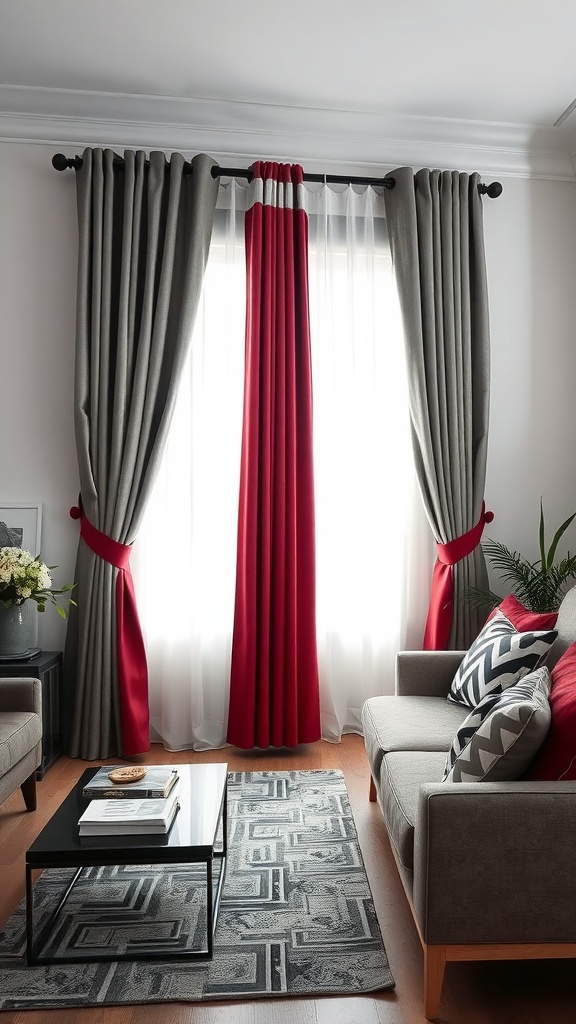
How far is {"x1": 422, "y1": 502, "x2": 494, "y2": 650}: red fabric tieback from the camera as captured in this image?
146 inches

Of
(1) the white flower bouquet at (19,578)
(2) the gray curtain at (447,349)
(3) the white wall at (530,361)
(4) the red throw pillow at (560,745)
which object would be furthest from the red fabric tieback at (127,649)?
(4) the red throw pillow at (560,745)

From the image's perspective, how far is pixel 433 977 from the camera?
5.55 ft

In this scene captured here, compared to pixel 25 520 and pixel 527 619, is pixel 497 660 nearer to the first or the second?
pixel 527 619

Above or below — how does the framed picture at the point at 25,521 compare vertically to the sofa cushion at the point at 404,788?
above

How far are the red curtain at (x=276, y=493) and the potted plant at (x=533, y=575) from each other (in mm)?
898

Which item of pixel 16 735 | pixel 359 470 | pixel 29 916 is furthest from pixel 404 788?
pixel 359 470

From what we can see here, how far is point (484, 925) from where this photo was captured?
1651mm

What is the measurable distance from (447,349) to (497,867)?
2677mm

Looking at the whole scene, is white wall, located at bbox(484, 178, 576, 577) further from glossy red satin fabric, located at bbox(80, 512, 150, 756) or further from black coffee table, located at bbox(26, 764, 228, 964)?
black coffee table, located at bbox(26, 764, 228, 964)

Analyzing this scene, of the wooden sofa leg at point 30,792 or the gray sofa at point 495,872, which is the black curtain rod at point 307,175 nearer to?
the wooden sofa leg at point 30,792

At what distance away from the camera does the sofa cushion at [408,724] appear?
245 centimetres

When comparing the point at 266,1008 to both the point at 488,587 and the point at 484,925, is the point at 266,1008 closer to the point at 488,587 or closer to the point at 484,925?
the point at 484,925

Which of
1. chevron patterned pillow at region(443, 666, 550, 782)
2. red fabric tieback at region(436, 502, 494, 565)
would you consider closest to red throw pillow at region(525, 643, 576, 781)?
chevron patterned pillow at region(443, 666, 550, 782)

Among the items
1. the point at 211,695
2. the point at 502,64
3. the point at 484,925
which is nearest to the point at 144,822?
the point at 484,925
